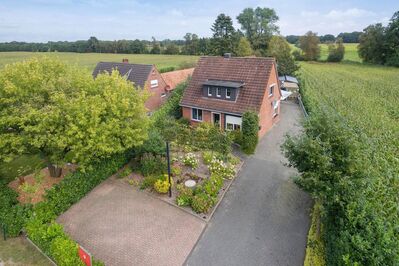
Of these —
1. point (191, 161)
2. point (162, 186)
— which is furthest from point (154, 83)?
point (162, 186)

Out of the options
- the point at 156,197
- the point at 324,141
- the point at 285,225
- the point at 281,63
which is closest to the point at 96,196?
the point at 156,197

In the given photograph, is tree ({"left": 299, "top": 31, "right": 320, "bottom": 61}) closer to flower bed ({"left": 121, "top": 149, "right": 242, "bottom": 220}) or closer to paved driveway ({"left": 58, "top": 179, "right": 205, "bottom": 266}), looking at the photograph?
flower bed ({"left": 121, "top": 149, "right": 242, "bottom": 220})

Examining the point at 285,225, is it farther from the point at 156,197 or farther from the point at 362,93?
the point at 362,93

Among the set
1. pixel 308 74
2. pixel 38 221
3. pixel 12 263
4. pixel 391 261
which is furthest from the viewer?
pixel 308 74

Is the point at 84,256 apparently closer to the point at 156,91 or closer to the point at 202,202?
the point at 202,202

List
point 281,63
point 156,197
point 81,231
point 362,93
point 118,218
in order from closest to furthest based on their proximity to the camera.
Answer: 1. point 81,231
2. point 118,218
3. point 156,197
4. point 362,93
5. point 281,63

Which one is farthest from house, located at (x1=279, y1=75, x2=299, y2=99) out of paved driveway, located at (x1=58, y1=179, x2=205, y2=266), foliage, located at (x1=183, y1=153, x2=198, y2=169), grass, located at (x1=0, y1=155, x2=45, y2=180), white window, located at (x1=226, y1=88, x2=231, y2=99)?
grass, located at (x1=0, y1=155, x2=45, y2=180)

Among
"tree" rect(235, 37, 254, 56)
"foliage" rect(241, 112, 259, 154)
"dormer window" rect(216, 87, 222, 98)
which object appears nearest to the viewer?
"foliage" rect(241, 112, 259, 154)
